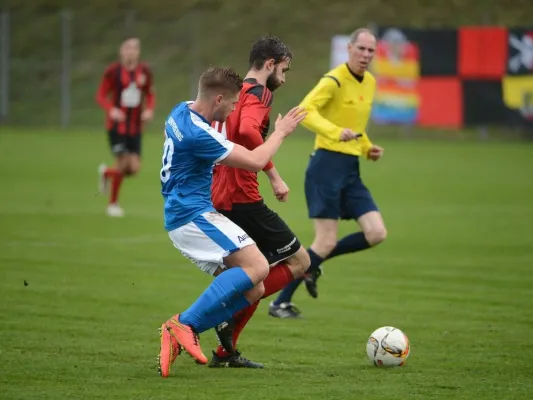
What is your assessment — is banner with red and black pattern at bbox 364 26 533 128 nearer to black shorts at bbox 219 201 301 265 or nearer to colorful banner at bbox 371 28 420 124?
colorful banner at bbox 371 28 420 124

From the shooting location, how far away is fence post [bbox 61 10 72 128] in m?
34.2

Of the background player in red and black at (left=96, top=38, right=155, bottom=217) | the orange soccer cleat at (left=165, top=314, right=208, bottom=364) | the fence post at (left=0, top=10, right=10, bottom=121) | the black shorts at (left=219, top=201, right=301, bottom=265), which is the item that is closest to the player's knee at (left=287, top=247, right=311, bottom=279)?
the black shorts at (left=219, top=201, right=301, bottom=265)

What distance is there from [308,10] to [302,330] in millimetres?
31043

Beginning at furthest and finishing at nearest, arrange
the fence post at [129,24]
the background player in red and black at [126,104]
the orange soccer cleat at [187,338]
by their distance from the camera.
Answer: the fence post at [129,24] < the background player in red and black at [126,104] < the orange soccer cleat at [187,338]

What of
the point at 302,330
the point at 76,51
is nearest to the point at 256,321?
A: the point at 302,330

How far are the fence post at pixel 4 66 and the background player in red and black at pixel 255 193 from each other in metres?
27.5

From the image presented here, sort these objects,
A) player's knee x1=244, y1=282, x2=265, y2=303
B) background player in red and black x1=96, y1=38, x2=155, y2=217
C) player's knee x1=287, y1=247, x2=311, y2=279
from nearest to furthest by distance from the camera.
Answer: player's knee x1=244, y1=282, x2=265, y2=303
player's knee x1=287, y1=247, x2=311, y2=279
background player in red and black x1=96, y1=38, x2=155, y2=217

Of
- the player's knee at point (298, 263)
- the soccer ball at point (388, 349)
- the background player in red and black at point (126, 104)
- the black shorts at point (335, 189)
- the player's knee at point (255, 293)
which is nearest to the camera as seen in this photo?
the player's knee at point (255, 293)

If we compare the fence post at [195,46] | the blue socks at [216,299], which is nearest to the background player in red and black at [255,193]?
the blue socks at [216,299]

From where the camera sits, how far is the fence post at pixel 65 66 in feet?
112

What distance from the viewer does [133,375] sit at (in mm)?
6598

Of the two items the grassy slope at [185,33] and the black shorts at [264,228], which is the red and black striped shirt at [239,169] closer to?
the black shorts at [264,228]

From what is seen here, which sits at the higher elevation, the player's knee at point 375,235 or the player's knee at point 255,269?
the player's knee at point 255,269

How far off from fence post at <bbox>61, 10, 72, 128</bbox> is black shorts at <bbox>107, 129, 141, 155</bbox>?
694 inches
